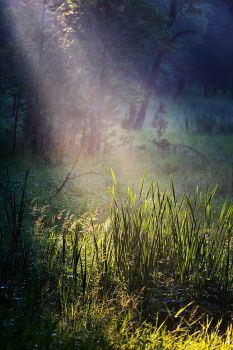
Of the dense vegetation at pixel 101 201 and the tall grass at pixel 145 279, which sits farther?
the tall grass at pixel 145 279

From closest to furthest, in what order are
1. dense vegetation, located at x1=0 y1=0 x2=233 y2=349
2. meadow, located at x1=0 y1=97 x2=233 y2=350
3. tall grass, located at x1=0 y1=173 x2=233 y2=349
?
meadow, located at x1=0 y1=97 x2=233 y2=350 < dense vegetation, located at x1=0 y1=0 x2=233 y2=349 < tall grass, located at x1=0 y1=173 x2=233 y2=349

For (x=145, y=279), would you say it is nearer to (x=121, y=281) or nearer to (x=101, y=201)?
(x=121, y=281)

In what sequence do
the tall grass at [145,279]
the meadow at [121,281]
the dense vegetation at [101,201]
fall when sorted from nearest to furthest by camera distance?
the meadow at [121,281]
the dense vegetation at [101,201]
the tall grass at [145,279]

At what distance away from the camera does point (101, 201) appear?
31.6 feet

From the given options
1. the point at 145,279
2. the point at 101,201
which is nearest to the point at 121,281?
the point at 145,279

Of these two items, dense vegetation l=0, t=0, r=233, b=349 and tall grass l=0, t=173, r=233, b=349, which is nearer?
dense vegetation l=0, t=0, r=233, b=349

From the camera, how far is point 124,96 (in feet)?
62.4

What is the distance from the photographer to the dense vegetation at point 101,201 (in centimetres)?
415

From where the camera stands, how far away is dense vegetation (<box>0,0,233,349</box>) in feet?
13.6

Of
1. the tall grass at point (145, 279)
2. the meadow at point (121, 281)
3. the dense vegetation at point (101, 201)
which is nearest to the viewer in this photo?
the meadow at point (121, 281)

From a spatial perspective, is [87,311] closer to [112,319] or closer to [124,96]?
[112,319]

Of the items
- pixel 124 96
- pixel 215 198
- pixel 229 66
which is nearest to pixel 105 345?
pixel 215 198

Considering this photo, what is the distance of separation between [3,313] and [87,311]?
678mm

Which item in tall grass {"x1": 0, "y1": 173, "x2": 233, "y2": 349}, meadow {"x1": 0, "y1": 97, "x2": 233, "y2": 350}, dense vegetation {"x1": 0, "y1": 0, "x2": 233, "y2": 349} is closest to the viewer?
meadow {"x1": 0, "y1": 97, "x2": 233, "y2": 350}
